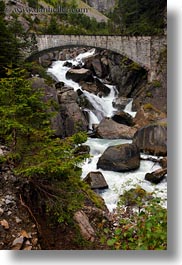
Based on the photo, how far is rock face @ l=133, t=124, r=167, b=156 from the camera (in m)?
4.67

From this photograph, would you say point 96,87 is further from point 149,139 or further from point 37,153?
point 37,153

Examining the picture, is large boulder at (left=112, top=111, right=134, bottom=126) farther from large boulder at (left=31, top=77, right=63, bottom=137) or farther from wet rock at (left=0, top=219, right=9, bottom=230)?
wet rock at (left=0, top=219, right=9, bottom=230)

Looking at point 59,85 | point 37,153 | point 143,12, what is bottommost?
point 37,153

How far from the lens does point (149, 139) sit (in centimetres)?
515

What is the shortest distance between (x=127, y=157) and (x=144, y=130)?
0.51 m

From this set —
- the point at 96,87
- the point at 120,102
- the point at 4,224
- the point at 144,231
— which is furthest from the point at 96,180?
the point at 96,87

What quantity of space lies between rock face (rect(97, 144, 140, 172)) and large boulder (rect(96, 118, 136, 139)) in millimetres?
265

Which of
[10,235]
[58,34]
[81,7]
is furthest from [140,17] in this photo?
[10,235]

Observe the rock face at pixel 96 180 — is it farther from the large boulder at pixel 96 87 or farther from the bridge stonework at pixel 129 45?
the large boulder at pixel 96 87

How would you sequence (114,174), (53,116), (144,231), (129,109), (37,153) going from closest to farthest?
(144,231) < (37,153) < (53,116) < (114,174) < (129,109)

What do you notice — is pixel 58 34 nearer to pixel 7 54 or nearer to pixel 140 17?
pixel 140 17

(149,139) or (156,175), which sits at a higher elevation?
(149,139)

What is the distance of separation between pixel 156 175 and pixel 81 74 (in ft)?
17.3

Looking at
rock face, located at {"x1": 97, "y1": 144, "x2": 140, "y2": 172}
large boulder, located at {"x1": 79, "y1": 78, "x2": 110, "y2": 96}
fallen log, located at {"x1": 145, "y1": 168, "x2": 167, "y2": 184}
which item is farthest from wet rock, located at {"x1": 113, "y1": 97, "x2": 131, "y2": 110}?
fallen log, located at {"x1": 145, "y1": 168, "x2": 167, "y2": 184}
